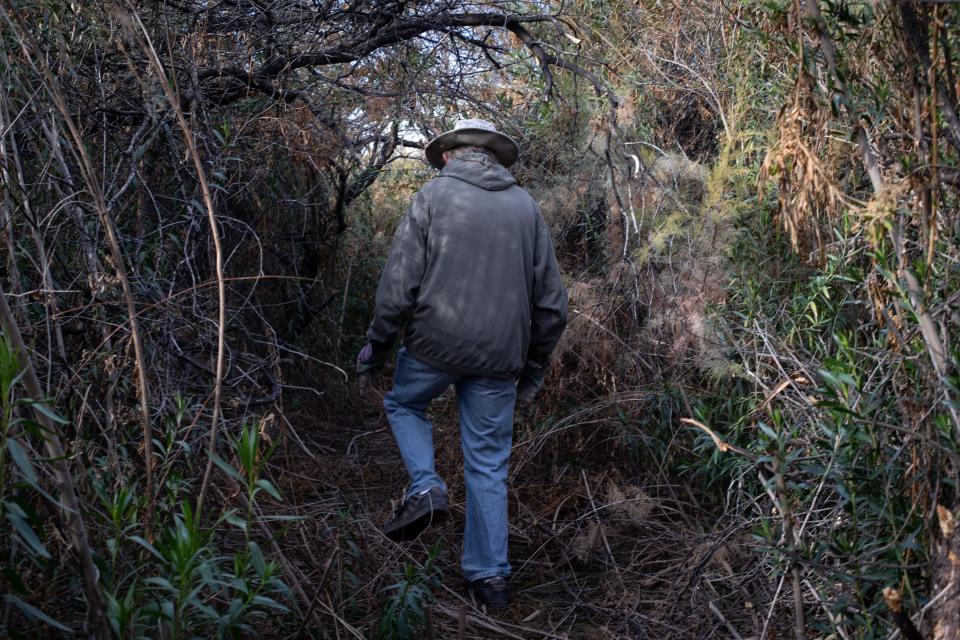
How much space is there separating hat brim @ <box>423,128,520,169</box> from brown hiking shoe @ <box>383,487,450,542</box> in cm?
156

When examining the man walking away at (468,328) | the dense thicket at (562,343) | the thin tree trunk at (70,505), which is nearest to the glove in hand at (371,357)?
the man walking away at (468,328)

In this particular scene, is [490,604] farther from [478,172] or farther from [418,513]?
[478,172]

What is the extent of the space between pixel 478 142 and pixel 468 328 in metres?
0.88

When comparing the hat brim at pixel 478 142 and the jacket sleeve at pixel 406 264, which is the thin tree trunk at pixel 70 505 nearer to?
the jacket sleeve at pixel 406 264

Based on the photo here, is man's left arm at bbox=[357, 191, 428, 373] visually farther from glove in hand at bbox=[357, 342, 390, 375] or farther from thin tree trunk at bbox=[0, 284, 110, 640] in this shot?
thin tree trunk at bbox=[0, 284, 110, 640]

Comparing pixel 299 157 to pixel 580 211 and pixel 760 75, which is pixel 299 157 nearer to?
pixel 580 211

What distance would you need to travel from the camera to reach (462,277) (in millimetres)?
4262

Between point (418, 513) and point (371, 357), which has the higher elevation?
point (371, 357)

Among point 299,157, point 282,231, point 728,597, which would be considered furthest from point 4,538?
point 282,231

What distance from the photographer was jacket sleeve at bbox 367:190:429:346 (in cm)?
430

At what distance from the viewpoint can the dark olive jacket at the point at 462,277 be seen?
4.25m

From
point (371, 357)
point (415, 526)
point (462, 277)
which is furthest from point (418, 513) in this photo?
point (462, 277)

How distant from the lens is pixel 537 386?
469 cm

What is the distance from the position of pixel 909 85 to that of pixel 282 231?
4363mm
